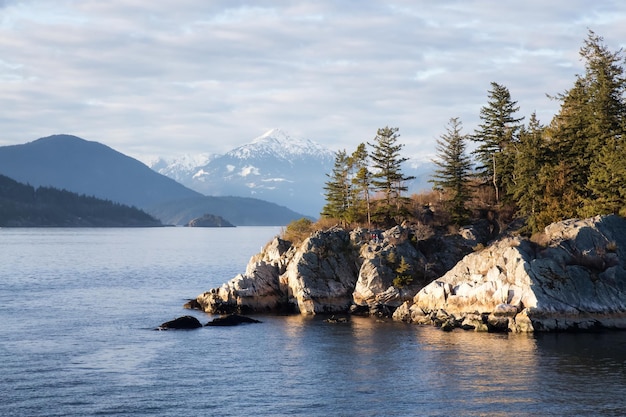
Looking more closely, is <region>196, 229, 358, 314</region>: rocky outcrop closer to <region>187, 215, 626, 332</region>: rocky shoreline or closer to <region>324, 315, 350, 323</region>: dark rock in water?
<region>187, 215, 626, 332</region>: rocky shoreline

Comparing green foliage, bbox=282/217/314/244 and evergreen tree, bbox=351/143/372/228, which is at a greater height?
evergreen tree, bbox=351/143/372/228

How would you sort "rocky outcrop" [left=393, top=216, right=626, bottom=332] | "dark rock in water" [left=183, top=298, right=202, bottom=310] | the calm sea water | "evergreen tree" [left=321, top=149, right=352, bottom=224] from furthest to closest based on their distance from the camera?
"evergreen tree" [left=321, top=149, right=352, bottom=224] → "dark rock in water" [left=183, top=298, right=202, bottom=310] → "rocky outcrop" [left=393, top=216, right=626, bottom=332] → the calm sea water

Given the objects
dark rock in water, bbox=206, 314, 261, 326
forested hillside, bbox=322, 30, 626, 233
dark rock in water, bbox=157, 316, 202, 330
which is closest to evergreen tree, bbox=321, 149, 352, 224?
forested hillside, bbox=322, 30, 626, 233

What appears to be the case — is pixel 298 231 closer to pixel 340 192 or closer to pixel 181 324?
pixel 340 192

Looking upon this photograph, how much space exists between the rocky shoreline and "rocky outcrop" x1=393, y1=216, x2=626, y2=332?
0.10m

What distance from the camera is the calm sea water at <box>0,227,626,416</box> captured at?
43844 mm

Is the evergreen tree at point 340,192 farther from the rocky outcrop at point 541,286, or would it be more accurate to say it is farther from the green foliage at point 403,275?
the rocky outcrop at point 541,286

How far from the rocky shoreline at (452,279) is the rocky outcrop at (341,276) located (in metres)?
0.13

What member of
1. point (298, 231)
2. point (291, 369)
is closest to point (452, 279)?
point (291, 369)

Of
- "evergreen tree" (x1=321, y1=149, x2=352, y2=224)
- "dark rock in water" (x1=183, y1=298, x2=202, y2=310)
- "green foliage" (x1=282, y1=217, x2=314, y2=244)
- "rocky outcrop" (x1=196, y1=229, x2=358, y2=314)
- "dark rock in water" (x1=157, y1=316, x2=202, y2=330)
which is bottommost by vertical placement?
"dark rock in water" (x1=157, y1=316, x2=202, y2=330)

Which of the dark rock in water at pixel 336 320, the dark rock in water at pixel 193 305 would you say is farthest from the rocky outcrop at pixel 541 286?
the dark rock in water at pixel 193 305

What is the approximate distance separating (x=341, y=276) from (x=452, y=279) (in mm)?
15397

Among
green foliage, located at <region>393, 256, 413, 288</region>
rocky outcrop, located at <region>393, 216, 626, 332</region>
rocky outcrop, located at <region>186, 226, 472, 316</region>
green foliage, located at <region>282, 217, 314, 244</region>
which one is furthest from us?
green foliage, located at <region>282, 217, 314, 244</region>

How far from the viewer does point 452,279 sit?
76.8 meters
